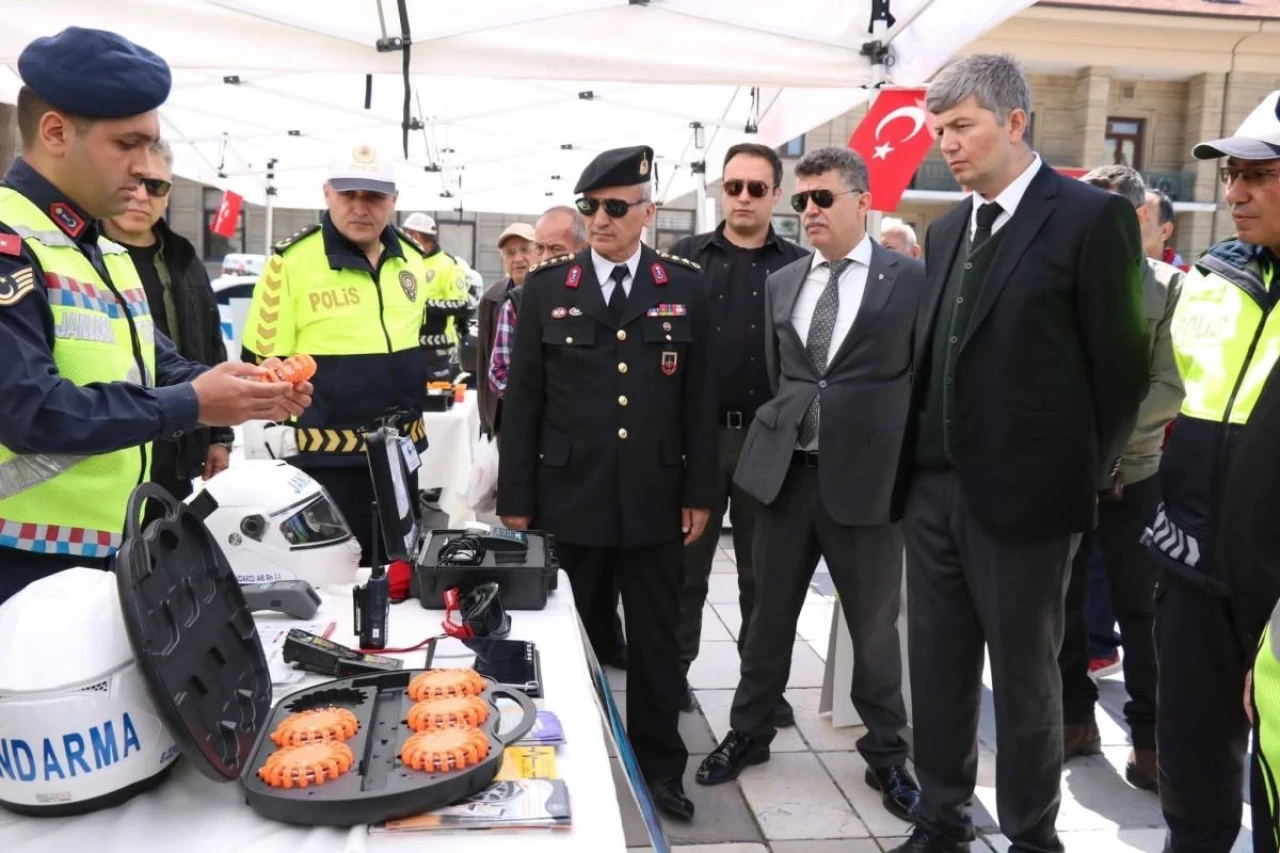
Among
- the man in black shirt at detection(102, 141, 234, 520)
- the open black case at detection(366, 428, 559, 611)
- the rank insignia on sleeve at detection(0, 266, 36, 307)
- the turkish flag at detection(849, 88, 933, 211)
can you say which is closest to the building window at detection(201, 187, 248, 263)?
the man in black shirt at detection(102, 141, 234, 520)

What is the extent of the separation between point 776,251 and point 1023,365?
65.6 inches

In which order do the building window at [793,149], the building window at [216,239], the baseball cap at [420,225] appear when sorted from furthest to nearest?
the building window at [216,239] < the building window at [793,149] < the baseball cap at [420,225]

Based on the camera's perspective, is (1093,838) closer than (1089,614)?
Yes

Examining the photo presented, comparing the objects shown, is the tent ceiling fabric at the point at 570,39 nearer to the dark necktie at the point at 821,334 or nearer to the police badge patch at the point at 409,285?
the police badge patch at the point at 409,285

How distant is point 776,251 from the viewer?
3.86m

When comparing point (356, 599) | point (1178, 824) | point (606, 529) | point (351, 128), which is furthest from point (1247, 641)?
point (351, 128)

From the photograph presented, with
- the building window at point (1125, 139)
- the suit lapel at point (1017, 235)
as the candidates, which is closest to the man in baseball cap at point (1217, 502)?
the suit lapel at point (1017, 235)

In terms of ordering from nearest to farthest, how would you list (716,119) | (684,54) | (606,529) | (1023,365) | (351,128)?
1. (1023,365)
2. (606,529)
3. (684,54)
4. (716,119)
5. (351,128)

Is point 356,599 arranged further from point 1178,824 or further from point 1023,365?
point 1178,824

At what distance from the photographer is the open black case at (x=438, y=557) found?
2057mm

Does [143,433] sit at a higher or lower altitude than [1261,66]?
lower

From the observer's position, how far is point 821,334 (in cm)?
318

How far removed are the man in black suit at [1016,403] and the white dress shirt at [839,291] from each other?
1.84 feet

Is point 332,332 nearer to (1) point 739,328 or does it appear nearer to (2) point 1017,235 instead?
(1) point 739,328
